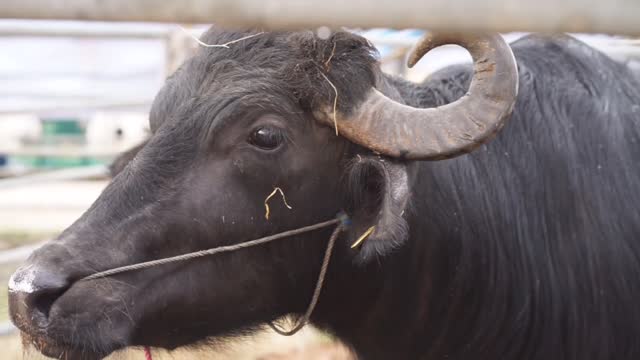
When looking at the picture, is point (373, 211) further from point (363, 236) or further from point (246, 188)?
point (246, 188)

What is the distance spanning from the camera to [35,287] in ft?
7.47

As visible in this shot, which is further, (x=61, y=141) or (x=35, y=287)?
(x=61, y=141)

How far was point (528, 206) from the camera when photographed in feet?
9.50

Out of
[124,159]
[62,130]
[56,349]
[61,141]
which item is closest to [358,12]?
[56,349]

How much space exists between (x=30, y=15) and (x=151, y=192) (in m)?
1.26

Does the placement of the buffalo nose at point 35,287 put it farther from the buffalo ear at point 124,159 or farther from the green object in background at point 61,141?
the green object in background at point 61,141

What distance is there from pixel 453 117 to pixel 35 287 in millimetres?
1330

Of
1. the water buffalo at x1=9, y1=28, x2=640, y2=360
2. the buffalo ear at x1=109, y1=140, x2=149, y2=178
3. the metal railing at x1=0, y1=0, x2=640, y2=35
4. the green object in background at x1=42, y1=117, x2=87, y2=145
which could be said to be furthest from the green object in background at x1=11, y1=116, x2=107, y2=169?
the metal railing at x1=0, y1=0, x2=640, y2=35

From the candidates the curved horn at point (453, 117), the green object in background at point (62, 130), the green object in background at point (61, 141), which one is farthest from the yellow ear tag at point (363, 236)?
the green object in background at point (62, 130)

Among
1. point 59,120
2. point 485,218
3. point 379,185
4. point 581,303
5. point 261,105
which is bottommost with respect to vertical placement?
point 59,120

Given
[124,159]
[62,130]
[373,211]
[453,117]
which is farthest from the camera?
[62,130]

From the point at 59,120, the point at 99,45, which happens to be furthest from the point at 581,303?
the point at 99,45

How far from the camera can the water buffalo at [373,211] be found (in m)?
2.46

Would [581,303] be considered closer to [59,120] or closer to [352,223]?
[352,223]
